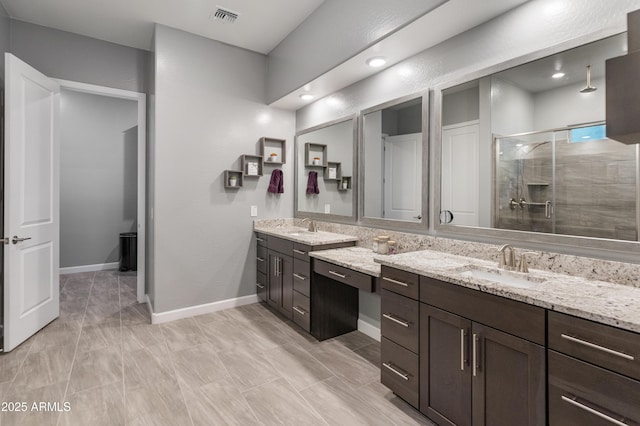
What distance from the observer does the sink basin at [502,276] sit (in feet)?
5.48

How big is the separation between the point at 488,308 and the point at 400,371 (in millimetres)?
772

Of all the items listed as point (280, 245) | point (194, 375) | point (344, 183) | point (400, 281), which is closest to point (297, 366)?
point (194, 375)

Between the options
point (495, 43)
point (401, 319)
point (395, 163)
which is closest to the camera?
point (401, 319)

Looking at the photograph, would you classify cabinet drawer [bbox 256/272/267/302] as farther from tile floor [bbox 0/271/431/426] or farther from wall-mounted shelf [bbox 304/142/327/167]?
wall-mounted shelf [bbox 304/142/327/167]

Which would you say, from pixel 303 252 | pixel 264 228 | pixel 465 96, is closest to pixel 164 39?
pixel 264 228

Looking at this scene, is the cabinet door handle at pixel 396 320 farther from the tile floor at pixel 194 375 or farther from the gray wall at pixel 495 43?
the gray wall at pixel 495 43

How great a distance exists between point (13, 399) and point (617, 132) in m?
3.52

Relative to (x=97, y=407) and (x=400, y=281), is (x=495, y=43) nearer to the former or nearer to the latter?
(x=400, y=281)

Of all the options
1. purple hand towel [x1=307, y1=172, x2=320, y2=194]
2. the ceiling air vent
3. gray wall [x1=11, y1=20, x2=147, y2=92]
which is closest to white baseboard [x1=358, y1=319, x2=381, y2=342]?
purple hand towel [x1=307, y1=172, x2=320, y2=194]

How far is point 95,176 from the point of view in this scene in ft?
17.9

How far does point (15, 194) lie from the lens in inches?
104

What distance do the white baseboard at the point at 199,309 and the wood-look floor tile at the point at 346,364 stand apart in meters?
1.38

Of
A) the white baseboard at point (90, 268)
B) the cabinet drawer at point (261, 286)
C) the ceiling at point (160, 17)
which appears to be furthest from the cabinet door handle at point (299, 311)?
the white baseboard at point (90, 268)

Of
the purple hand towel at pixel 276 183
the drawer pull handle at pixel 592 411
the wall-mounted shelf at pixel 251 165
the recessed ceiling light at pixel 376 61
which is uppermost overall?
the recessed ceiling light at pixel 376 61
